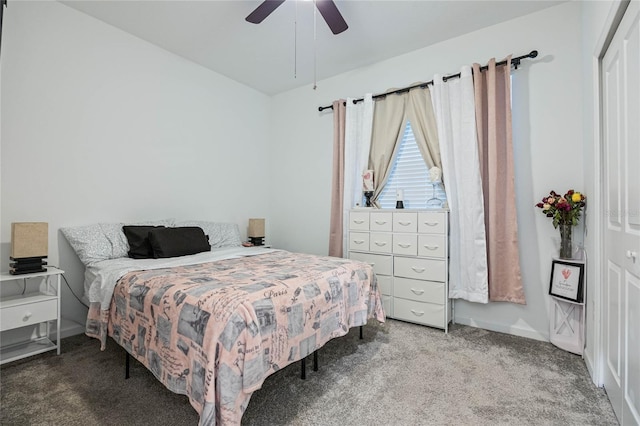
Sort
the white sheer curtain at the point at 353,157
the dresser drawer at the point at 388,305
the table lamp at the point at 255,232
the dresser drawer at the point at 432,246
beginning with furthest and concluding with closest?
the table lamp at the point at 255,232
the white sheer curtain at the point at 353,157
the dresser drawer at the point at 388,305
the dresser drawer at the point at 432,246

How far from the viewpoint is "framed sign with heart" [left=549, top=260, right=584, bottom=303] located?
7.50ft

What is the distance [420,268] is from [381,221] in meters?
0.60

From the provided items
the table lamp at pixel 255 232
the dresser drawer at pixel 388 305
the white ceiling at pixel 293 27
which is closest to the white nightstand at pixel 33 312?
the table lamp at pixel 255 232

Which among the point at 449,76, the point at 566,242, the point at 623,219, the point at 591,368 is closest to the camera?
the point at 623,219

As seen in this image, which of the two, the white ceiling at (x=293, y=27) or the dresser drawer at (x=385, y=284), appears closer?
the white ceiling at (x=293, y=27)

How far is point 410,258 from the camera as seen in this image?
9.70 ft

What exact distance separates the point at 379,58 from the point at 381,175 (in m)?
1.37

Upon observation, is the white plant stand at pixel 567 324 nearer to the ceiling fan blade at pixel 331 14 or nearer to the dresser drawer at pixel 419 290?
the dresser drawer at pixel 419 290

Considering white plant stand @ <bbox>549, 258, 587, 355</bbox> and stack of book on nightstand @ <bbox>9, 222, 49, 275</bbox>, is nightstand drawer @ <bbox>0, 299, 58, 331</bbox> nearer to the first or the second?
stack of book on nightstand @ <bbox>9, 222, 49, 275</bbox>

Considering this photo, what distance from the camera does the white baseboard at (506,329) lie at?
2.65m

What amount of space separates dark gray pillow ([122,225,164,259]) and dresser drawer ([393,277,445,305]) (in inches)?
91.9

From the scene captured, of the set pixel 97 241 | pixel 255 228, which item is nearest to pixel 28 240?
pixel 97 241

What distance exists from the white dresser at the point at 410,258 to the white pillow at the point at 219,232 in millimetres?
1530

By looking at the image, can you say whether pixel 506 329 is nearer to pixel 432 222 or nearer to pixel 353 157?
pixel 432 222
